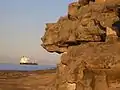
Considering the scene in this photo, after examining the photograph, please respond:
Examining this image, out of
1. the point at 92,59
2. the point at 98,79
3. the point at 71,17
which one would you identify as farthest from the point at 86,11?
the point at 98,79

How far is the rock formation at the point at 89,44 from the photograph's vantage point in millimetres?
14609

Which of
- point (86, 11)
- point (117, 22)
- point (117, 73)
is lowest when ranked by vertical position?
point (117, 73)

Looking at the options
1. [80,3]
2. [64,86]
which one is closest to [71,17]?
[80,3]

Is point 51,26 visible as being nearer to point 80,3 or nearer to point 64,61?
point 80,3

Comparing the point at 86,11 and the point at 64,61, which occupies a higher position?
the point at 86,11

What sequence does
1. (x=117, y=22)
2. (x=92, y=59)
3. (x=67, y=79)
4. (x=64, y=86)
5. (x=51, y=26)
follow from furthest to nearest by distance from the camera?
(x=51, y=26) < (x=64, y=86) < (x=67, y=79) < (x=117, y=22) < (x=92, y=59)

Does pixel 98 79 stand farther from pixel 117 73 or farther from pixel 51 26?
pixel 51 26

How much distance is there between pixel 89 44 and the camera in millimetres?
18812

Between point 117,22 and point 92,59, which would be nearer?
point 92,59

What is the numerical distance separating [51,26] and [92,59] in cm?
1575

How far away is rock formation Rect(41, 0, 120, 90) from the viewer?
14609mm

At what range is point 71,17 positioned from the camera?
27.1 m

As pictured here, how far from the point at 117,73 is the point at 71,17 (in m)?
13.9

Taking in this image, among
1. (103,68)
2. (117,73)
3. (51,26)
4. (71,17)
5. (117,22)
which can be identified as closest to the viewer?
(117,73)
